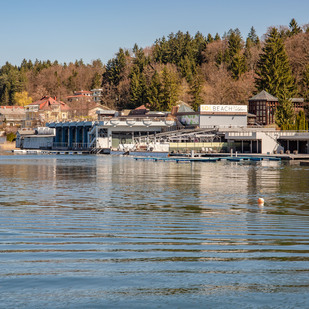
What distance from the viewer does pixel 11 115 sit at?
598ft

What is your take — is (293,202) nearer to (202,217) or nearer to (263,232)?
(202,217)

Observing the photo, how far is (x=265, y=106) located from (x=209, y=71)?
140 feet

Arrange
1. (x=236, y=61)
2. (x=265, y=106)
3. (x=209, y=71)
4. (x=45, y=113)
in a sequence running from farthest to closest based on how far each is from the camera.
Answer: (x=45, y=113)
(x=209, y=71)
(x=236, y=61)
(x=265, y=106)

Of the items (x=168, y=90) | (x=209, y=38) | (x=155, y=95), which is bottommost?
(x=155, y=95)

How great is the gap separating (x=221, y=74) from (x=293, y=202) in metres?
101

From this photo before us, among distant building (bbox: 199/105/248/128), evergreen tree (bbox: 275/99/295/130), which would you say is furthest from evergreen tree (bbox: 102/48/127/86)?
evergreen tree (bbox: 275/99/295/130)

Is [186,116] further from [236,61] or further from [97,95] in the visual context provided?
[97,95]

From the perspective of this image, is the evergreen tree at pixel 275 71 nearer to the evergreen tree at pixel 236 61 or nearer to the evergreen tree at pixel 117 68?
the evergreen tree at pixel 236 61

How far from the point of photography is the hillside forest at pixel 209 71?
3912 inches

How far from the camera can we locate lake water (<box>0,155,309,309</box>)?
34.1 ft

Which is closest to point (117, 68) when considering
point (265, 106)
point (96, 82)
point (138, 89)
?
point (138, 89)

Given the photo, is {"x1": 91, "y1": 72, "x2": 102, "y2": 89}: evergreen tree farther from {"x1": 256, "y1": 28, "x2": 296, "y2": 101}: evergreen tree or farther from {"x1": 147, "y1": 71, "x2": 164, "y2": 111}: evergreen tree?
{"x1": 256, "y1": 28, "x2": 296, "y2": 101}: evergreen tree

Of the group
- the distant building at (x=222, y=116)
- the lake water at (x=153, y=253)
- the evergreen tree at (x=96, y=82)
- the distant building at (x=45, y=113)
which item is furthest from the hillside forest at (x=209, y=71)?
the lake water at (x=153, y=253)

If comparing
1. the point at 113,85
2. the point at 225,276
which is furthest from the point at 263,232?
the point at 113,85
